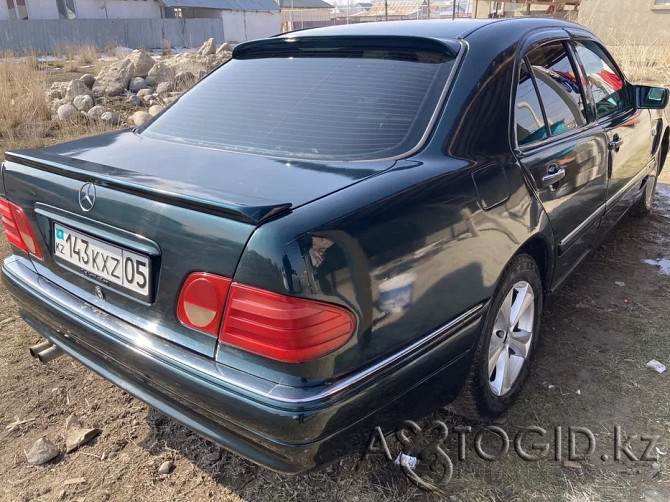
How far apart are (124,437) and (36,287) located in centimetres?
75

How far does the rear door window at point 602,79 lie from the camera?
3.22 m

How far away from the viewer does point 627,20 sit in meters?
17.6

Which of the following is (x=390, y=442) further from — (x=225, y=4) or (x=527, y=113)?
(x=225, y=4)

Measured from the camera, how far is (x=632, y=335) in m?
3.11

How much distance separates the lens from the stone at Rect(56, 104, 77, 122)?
9.52 m

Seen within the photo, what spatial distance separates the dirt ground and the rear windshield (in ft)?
4.13

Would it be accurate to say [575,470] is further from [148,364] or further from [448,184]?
[148,364]

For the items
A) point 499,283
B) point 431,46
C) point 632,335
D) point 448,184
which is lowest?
point 632,335

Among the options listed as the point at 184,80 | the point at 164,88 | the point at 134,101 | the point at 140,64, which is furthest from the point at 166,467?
the point at 140,64

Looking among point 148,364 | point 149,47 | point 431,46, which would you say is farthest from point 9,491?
point 149,47

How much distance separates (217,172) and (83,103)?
32.2ft

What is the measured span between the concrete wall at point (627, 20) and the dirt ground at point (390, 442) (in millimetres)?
17053

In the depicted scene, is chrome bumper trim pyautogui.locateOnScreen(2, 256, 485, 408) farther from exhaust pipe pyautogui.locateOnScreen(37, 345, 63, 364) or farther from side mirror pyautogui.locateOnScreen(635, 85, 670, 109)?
side mirror pyautogui.locateOnScreen(635, 85, 670, 109)

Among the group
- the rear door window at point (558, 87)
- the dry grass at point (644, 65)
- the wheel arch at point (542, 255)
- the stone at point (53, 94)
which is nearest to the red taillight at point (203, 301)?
the wheel arch at point (542, 255)
